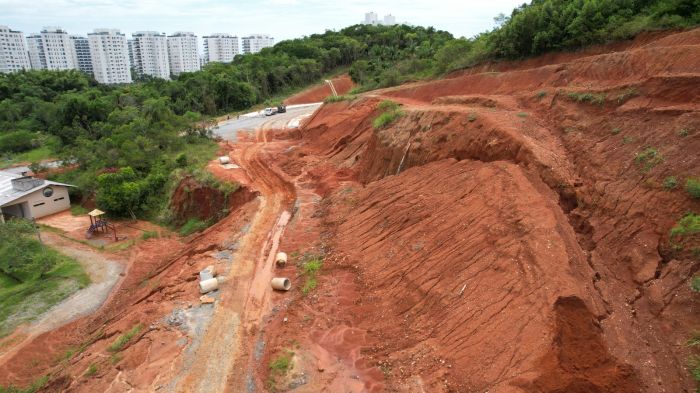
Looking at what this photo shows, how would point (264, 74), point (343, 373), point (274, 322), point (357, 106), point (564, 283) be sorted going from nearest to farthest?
point (564, 283), point (343, 373), point (274, 322), point (357, 106), point (264, 74)

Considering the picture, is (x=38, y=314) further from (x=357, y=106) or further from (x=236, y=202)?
(x=357, y=106)

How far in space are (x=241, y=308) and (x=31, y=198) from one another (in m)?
22.6

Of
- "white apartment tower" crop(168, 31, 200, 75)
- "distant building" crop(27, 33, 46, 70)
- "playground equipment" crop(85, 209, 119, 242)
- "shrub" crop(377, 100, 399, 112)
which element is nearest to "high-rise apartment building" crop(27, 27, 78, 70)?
"distant building" crop(27, 33, 46, 70)

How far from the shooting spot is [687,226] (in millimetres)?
8820

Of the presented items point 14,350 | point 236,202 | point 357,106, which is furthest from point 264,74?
point 14,350

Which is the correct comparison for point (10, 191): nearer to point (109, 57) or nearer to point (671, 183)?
point (671, 183)

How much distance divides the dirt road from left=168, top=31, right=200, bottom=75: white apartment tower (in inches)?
4976

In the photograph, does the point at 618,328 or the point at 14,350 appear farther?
the point at 14,350

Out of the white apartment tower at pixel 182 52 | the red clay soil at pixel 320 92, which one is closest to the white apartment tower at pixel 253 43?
the white apartment tower at pixel 182 52

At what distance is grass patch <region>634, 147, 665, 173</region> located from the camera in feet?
34.9

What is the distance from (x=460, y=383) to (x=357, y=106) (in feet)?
76.6

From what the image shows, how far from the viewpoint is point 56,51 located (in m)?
127

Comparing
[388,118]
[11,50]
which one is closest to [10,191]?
[388,118]

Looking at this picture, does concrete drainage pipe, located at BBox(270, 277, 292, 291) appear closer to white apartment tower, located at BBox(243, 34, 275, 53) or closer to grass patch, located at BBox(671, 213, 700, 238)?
grass patch, located at BBox(671, 213, 700, 238)
